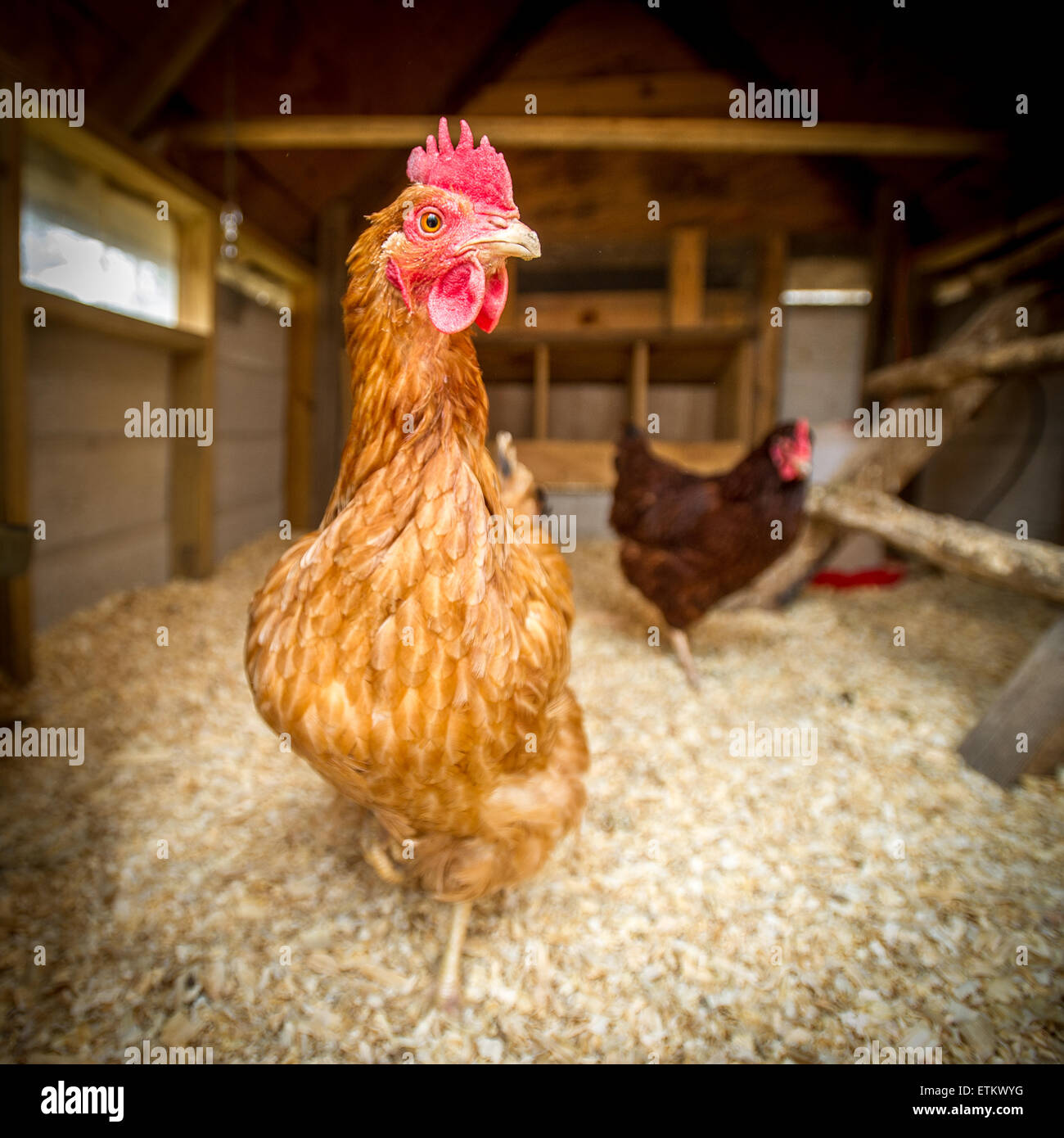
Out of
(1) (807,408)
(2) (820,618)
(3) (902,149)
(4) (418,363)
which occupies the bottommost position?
(2) (820,618)

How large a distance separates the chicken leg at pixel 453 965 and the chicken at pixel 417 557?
0.41 m

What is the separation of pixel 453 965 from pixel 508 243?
1286 millimetres

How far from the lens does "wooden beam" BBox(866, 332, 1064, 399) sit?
1.96 meters

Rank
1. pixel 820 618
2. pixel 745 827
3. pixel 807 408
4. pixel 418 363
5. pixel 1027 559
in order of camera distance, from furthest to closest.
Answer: pixel 807 408 < pixel 820 618 < pixel 1027 559 < pixel 745 827 < pixel 418 363

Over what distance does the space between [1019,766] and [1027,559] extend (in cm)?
60

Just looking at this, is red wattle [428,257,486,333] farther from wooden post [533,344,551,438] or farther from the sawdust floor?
the sawdust floor

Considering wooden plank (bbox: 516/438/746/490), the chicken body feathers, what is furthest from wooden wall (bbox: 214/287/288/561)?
the chicken body feathers

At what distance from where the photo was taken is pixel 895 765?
1.89m

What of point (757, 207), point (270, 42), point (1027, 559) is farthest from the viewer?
point (757, 207)

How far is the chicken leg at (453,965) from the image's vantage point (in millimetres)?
1151

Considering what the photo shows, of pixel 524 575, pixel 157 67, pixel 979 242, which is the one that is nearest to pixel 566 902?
pixel 524 575

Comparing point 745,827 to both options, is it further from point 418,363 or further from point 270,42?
point 270,42

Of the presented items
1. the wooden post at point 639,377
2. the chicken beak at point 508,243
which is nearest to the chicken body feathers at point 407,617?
the chicken beak at point 508,243
